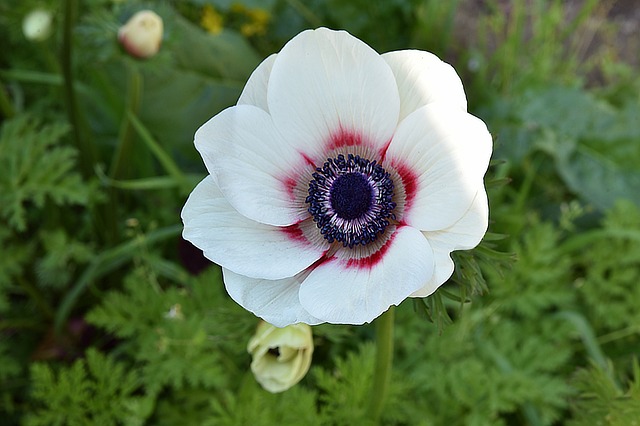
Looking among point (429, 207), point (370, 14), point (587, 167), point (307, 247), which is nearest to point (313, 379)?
point (307, 247)

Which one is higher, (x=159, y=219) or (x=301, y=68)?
(x=301, y=68)

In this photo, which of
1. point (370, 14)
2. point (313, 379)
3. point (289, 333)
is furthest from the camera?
point (370, 14)

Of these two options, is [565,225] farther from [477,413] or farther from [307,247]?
[307,247]

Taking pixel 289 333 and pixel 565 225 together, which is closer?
pixel 289 333

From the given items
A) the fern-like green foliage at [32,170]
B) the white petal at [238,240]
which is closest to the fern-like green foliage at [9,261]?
the fern-like green foliage at [32,170]

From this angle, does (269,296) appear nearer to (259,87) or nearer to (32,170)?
(259,87)

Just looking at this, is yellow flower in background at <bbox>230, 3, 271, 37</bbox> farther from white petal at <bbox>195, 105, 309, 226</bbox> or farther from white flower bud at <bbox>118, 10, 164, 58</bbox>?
white petal at <bbox>195, 105, 309, 226</bbox>

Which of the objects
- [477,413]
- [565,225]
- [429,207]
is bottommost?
[477,413]

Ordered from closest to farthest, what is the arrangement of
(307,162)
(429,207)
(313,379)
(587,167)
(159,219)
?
(429,207) < (307,162) < (313,379) < (159,219) < (587,167)
